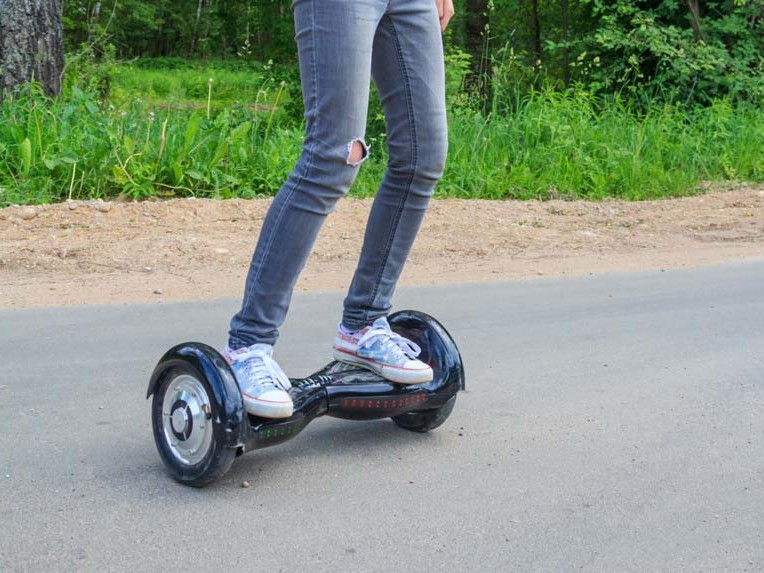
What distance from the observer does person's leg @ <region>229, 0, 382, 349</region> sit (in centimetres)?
280

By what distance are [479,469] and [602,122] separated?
26.9ft

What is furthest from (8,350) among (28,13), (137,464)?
(28,13)

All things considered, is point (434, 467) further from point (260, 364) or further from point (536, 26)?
point (536, 26)

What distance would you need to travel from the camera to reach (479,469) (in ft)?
10.0

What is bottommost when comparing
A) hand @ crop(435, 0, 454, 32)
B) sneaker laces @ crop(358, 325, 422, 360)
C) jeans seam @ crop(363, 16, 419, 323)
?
sneaker laces @ crop(358, 325, 422, 360)

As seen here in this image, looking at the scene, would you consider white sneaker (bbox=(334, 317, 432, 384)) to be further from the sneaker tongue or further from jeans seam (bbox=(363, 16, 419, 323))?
the sneaker tongue

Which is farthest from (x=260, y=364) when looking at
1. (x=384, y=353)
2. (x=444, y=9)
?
(x=444, y=9)

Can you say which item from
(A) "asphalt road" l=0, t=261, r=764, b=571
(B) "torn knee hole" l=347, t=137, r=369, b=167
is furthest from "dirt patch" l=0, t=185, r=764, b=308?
(B) "torn knee hole" l=347, t=137, r=369, b=167

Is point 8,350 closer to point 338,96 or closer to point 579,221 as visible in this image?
point 338,96

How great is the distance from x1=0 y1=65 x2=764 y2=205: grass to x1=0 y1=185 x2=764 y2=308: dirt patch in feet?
1.98

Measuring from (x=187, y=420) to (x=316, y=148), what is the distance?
84cm

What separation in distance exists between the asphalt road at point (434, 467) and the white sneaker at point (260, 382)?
236 mm

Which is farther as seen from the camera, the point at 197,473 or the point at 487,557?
the point at 197,473

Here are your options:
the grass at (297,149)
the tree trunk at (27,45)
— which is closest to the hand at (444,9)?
the grass at (297,149)
